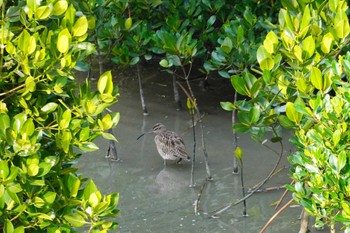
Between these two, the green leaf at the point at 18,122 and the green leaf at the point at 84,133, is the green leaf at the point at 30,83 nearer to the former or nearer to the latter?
the green leaf at the point at 18,122

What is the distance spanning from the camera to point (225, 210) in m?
6.89

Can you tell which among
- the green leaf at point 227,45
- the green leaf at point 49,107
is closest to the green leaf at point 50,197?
the green leaf at point 49,107

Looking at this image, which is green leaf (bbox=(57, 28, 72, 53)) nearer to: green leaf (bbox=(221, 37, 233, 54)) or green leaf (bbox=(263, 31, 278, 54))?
green leaf (bbox=(263, 31, 278, 54))

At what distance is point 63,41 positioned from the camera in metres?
3.72

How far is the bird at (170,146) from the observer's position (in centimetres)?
782

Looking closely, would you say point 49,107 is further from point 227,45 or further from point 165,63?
point 165,63

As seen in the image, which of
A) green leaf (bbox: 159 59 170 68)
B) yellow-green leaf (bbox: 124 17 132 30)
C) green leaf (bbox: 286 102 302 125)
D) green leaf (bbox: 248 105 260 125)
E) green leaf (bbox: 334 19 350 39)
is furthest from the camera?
yellow-green leaf (bbox: 124 17 132 30)

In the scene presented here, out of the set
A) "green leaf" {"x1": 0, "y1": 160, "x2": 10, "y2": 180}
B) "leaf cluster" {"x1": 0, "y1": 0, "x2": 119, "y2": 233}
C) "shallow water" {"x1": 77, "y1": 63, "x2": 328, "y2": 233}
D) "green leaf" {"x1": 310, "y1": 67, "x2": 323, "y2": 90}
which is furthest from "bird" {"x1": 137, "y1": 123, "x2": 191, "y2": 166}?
"green leaf" {"x1": 0, "y1": 160, "x2": 10, "y2": 180}

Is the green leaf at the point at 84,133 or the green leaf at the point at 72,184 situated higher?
the green leaf at the point at 84,133

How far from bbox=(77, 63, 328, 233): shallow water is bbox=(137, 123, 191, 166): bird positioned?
141 millimetres

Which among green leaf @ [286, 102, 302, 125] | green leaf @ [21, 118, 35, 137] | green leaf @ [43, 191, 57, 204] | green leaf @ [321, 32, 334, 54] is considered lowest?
green leaf @ [43, 191, 57, 204]

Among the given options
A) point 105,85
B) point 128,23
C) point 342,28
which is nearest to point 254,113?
point 342,28

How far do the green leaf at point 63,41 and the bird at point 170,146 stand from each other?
4.12 m

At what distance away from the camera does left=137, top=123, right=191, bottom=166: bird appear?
7.82 metres
